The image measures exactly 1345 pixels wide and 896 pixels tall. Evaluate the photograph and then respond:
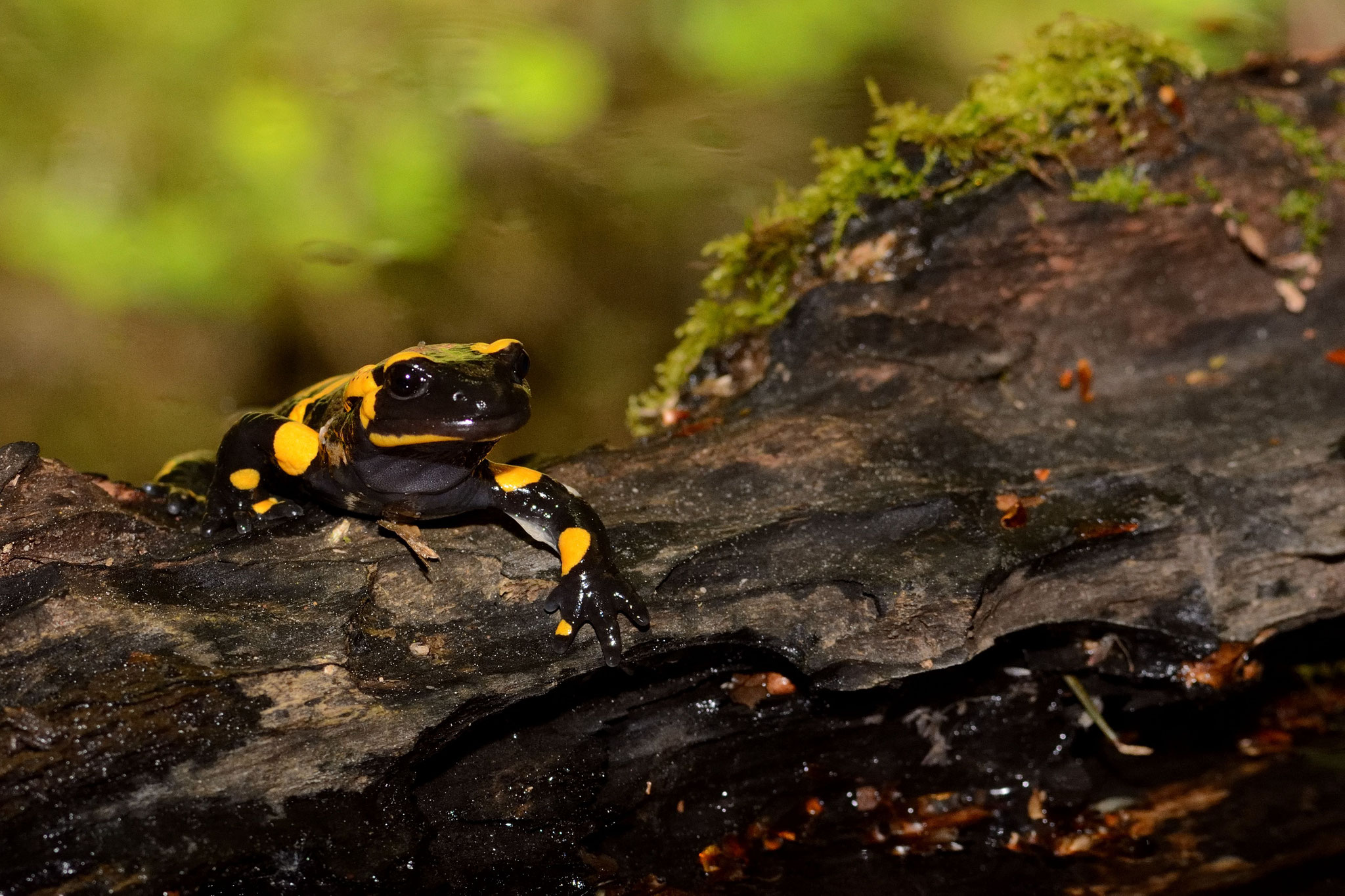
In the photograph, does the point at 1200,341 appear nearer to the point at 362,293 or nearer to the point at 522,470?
the point at 522,470

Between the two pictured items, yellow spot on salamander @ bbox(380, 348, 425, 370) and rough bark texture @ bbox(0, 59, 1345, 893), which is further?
yellow spot on salamander @ bbox(380, 348, 425, 370)

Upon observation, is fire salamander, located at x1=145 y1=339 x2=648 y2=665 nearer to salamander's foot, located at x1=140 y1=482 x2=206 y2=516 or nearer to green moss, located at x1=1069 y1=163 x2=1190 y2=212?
salamander's foot, located at x1=140 y1=482 x2=206 y2=516

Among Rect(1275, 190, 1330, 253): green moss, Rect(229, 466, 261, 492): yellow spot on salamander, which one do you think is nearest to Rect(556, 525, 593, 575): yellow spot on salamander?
Rect(229, 466, 261, 492): yellow spot on salamander

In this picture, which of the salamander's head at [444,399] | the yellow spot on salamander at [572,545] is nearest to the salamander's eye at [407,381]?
the salamander's head at [444,399]

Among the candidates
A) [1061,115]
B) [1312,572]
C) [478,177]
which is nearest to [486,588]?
[1312,572]

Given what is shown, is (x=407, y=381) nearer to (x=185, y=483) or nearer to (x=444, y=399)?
(x=444, y=399)

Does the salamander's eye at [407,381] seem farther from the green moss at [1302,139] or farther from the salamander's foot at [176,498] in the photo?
the green moss at [1302,139]

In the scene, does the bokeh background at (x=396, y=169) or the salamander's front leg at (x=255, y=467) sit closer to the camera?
the salamander's front leg at (x=255, y=467)
